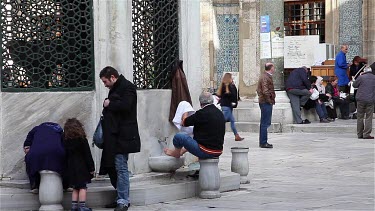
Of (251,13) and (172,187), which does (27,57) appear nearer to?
(172,187)

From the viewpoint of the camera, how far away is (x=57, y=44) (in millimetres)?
10867

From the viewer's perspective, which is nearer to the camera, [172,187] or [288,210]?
[288,210]

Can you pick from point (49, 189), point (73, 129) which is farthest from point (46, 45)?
point (49, 189)

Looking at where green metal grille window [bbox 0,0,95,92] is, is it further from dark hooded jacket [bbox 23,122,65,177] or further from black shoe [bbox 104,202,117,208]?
black shoe [bbox 104,202,117,208]

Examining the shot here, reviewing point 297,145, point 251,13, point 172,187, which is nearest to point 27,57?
point 172,187

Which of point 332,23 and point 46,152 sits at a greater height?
point 332,23

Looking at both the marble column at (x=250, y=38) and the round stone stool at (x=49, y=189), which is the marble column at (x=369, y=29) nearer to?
the marble column at (x=250, y=38)

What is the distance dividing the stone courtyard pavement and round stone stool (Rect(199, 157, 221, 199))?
0.39 feet

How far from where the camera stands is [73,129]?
974cm

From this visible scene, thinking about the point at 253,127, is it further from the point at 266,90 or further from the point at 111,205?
the point at 111,205

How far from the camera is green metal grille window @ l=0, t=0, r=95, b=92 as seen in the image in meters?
10.8

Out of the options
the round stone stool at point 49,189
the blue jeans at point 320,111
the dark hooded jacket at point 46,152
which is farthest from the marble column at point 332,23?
the round stone stool at point 49,189

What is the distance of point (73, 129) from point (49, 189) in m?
0.77

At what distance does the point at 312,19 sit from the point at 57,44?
22287 millimetres
